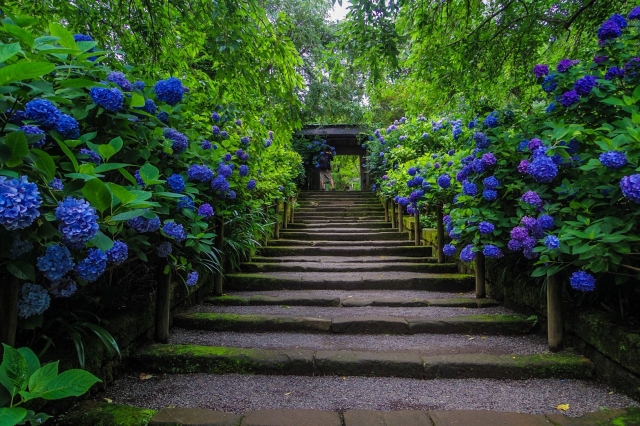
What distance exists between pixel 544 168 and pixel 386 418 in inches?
62.2

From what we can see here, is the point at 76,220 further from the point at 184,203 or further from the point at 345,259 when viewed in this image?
the point at 345,259

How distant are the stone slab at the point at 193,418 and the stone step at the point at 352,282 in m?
2.28

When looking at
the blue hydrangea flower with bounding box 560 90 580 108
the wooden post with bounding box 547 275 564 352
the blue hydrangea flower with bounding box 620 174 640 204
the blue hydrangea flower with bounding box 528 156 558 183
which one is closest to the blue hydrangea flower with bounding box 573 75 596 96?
the blue hydrangea flower with bounding box 560 90 580 108

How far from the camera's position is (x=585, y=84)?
7.15 feet

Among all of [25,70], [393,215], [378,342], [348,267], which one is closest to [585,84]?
[378,342]

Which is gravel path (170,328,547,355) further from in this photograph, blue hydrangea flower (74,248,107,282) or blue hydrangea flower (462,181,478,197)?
blue hydrangea flower (74,248,107,282)

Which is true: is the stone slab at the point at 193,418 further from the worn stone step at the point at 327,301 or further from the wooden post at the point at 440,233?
the wooden post at the point at 440,233

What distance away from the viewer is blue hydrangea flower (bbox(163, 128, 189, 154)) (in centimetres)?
211

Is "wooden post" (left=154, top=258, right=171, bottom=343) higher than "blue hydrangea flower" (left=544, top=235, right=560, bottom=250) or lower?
lower

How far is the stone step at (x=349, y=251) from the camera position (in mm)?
5422

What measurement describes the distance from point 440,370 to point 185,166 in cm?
194

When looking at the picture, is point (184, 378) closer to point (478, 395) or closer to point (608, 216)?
point (478, 395)

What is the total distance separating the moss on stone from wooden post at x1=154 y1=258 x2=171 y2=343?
0.78m

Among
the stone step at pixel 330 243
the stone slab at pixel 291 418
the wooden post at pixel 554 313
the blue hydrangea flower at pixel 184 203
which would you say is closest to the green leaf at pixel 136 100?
the blue hydrangea flower at pixel 184 203
